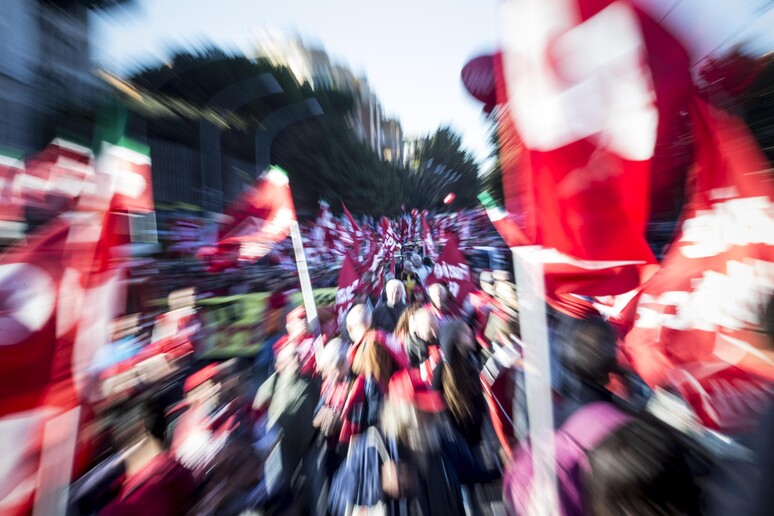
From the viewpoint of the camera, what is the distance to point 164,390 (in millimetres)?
2881

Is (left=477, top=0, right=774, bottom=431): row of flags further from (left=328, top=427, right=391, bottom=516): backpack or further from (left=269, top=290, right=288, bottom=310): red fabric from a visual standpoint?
(left=269, top=290, right=288, bottom=310): red fabric

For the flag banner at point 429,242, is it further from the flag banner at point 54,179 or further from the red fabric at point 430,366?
the flag banner at point 54,179

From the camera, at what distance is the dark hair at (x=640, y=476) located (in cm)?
108

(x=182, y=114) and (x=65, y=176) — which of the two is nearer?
(x=65, y=176)

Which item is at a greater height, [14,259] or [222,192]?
[222,192]

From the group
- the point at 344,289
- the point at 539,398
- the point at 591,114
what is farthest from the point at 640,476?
the point at 344,289

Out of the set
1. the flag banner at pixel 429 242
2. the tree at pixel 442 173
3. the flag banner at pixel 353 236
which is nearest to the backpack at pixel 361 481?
the flag banner at pixel 353 236

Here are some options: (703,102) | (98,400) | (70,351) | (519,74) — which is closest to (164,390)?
(98,400)

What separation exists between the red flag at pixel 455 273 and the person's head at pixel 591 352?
412cm

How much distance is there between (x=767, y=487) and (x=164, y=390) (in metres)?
3.31

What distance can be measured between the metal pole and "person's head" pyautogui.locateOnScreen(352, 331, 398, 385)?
152 centimetres

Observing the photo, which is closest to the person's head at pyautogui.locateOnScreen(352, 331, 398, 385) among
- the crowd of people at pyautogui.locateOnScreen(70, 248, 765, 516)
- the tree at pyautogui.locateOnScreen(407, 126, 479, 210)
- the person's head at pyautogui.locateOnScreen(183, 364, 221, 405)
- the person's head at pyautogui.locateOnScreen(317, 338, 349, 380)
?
the crowd of people at pyautogui.locateOnScreen(70, 248, 765, 516)

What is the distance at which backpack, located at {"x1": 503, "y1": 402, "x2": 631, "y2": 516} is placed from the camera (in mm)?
1236

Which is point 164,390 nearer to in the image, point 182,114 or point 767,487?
point 767,487
